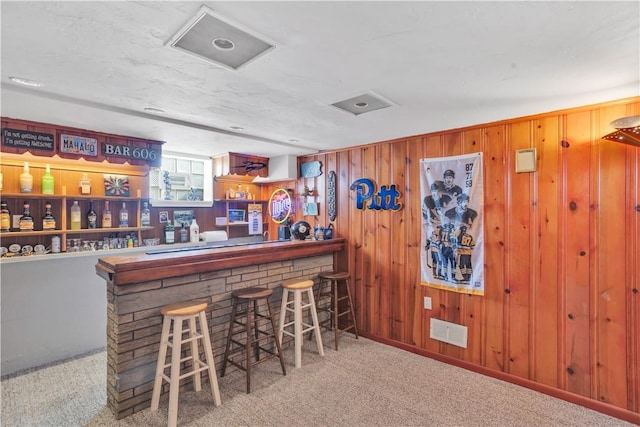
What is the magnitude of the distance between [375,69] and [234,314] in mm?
2191

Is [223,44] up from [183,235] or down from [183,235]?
up

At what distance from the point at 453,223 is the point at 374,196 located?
0.94m

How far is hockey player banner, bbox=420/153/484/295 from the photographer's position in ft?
9.47

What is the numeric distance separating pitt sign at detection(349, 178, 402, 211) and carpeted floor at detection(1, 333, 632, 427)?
1.60 meters

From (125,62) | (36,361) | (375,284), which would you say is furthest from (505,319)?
(36,361)

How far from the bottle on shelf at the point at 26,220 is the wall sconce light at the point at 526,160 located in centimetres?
446

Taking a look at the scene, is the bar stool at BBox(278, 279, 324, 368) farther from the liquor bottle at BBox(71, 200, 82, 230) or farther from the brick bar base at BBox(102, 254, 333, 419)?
the liquor bottle at BBox(71, 200, 82, 230)

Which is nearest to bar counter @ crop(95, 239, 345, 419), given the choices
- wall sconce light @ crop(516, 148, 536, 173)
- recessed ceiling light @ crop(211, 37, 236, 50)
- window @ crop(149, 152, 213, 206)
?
recessed ceiling light @ crop(211, 37, 236, 50)

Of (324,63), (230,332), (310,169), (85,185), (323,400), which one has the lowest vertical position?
(323,400)

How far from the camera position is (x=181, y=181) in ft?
14.4

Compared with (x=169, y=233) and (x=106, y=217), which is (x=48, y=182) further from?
(x=169, y=233)

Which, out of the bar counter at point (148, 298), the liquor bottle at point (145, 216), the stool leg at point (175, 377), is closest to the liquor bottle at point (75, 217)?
the liquor bottle at point (145, 216)

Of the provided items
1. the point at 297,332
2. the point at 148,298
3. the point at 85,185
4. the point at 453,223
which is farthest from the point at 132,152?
the point at 453,223

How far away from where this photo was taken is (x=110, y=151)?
3.18 m
